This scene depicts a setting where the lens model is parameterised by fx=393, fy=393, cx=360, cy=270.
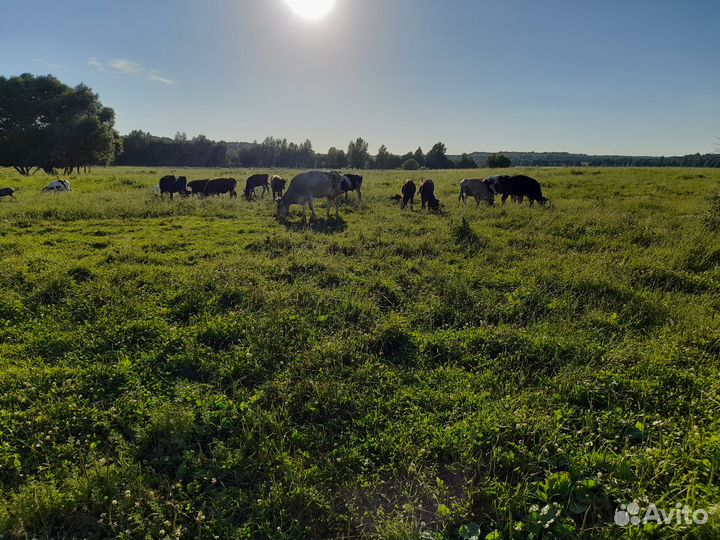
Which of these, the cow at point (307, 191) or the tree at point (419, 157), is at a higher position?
the tree at point (419, 157)

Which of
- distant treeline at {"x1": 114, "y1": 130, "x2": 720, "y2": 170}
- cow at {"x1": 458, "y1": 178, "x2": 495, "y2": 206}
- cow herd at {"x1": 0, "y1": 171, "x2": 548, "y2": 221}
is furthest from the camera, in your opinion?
distant treeline at {"x1": 114, "y1": 130, "x2": 720, "y2": 170}

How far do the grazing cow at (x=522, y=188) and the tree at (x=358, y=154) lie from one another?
83977mm

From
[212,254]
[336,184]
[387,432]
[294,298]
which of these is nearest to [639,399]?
[387,432]

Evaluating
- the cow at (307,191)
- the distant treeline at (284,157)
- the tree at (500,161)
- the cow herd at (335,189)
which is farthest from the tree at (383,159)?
the cow at (307,191)

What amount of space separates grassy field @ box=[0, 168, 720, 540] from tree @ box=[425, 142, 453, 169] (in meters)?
93.9

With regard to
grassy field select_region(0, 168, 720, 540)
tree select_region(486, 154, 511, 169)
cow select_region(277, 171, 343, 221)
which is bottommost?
grassy field select_region(0, 168, 720, 540)

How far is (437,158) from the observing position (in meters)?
98.4

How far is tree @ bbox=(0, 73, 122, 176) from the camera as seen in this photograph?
42.9 meters

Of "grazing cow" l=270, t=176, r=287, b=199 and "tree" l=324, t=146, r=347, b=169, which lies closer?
"grazing cow" l=270, t=176, r=287, b=199

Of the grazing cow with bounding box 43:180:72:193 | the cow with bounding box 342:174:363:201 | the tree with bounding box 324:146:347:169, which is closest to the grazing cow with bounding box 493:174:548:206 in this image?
the cow with bounding box 342:174:363:201

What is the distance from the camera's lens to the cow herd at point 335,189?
605 inches

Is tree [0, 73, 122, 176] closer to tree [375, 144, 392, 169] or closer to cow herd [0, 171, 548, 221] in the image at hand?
cow herd [0, 171, 548, 221]

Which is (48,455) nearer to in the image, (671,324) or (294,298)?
(294,298)

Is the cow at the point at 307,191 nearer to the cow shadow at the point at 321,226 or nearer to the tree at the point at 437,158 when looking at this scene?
the cow shadow at the point at 321,226
